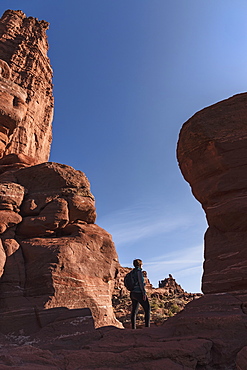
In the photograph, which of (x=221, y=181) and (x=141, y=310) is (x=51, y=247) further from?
(x=141, y=310)

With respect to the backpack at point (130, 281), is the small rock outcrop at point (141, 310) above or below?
below

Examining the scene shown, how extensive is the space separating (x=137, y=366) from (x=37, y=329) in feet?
17.6

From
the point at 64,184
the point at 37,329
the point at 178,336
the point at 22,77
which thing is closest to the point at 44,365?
the point at 178,336

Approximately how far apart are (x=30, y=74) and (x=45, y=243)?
2810cm

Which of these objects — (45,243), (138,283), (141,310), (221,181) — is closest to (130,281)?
(138,283)

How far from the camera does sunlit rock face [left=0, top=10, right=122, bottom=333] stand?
965 cm

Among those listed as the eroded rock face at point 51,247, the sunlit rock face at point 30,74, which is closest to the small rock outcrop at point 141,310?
the eroded rock face at point 51,247

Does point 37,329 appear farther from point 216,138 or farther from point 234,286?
point 216,138

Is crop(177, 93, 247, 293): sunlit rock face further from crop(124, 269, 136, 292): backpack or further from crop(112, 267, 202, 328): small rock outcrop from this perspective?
crop(112, 267, 202, 328): small rock outcrop

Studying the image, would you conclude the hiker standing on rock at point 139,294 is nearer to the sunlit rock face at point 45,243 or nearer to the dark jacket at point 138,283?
the dark jacket at point 138,283

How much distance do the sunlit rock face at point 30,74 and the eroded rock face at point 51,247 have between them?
15.1 metres

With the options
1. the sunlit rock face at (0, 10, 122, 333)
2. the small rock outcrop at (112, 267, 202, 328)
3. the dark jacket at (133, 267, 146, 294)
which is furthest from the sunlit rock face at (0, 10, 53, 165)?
the dark jacket at (133, 267, 146, 294)

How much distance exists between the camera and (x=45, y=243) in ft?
35.6

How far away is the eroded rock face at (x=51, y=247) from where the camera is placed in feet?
31.9
